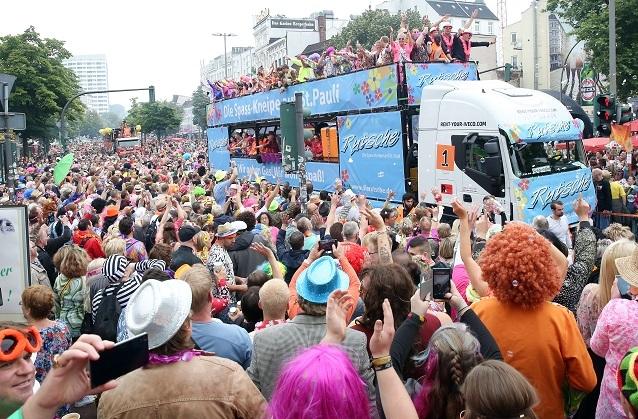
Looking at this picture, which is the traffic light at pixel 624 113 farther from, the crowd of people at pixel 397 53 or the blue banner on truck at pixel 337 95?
the blue banner on truck at pixel 337 95

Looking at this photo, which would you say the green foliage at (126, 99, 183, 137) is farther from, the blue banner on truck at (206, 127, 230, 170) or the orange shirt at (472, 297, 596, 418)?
the orange shirt at (472, 297, 596, 418)

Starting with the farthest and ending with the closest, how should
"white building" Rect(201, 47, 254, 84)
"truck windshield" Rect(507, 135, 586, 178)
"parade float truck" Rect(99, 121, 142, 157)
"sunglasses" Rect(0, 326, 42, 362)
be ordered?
"white building" Rect(201, 47, 254, 84), "parade float truck" Rect(99, 121, 142, 157), "truck windshield" Rect(507, 135, 586, 178), "sunglasses" Rect(0, 326, 42, 362)

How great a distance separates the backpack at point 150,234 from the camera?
424 inches

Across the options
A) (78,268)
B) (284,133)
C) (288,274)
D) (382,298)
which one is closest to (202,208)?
(284,133)

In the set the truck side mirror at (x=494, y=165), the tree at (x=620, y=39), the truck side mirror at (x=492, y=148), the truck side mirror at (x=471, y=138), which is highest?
the tree at (x=620, y=39)

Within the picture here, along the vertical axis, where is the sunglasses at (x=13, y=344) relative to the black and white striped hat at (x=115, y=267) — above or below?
above

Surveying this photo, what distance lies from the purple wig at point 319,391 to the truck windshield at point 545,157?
9.94 metres

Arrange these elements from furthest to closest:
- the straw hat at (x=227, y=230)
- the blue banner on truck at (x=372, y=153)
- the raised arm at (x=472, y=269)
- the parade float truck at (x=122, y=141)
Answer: the parade float truck at (x=122, y=141), the blue banner on truck at (x=372, y=153), the straw hat at (x=227, y=230), the raised arm at (x=472, y=269)

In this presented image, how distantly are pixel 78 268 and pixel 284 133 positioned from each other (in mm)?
5559

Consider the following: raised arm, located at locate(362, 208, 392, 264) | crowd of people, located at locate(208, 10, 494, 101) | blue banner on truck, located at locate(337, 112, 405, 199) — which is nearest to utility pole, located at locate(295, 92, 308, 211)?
blue banner on truck, located at locate(337, 112, 405, 199)

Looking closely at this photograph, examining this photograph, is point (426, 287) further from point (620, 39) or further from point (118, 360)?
point (620, 39)

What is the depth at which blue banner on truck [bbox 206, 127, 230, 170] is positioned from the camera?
27703 mm

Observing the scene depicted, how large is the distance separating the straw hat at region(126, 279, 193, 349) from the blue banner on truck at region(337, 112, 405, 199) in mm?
12329

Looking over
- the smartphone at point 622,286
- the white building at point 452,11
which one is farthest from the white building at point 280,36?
the smartphone at point 622,286
